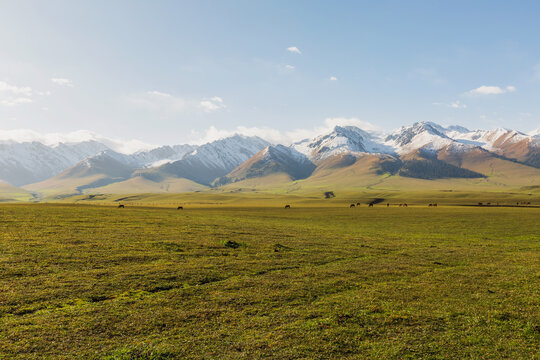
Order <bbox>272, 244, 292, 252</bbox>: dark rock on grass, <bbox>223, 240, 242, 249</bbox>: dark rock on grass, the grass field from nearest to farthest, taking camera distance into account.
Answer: the grass field < <bbox>272, 244, 292, 252</bbox>: dark rock on grass < <bbox>223, 240, 242, 249</bbox>: dark rock on grass

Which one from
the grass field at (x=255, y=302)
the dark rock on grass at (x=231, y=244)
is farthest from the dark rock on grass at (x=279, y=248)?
the dark rock on grass at (x=231, y=244)

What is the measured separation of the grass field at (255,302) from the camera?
13211 millimetres

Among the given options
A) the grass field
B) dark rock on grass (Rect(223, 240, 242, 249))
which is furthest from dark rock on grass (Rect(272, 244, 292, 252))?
dark rock on grass (Rect(223, 240, 242, 249))

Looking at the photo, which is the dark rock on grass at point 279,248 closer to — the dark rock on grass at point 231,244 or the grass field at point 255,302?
the grass field at point 255,302

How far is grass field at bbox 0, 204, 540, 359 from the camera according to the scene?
13.2 metres

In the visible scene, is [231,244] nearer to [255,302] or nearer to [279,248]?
[279,248]

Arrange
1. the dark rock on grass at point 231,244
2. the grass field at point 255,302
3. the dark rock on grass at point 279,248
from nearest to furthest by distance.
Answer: the grass field at point 255,302, the dark rock on grass at point 279,248, the dark rock on grass at point 231,244

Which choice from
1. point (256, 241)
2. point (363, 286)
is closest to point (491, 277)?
point (363, 286)

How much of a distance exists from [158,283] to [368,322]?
13.6m

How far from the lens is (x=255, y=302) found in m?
18.2

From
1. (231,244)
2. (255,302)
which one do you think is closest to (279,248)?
(231,244)

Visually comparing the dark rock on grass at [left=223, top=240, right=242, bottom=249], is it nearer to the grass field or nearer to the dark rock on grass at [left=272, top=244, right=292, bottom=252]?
the grass field

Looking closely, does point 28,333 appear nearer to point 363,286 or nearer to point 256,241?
point 363,286

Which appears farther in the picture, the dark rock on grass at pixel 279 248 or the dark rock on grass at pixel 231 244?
the dark rock on grass at pixel 231 244
